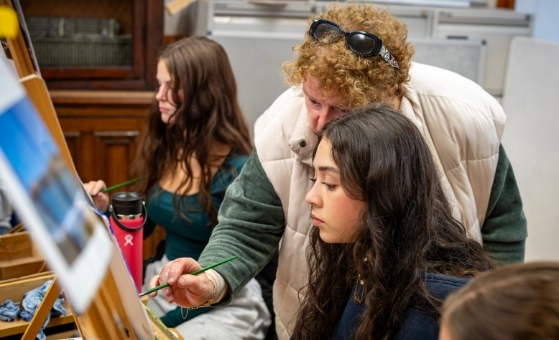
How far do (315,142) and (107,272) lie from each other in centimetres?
63

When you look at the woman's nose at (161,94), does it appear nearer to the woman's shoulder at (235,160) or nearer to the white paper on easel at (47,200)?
the woman's shoulder at (235,160)

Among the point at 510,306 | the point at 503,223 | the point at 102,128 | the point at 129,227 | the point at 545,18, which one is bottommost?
the point at 102,128

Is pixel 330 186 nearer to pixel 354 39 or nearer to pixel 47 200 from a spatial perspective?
pixel 354 39

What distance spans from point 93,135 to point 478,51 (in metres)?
1.81

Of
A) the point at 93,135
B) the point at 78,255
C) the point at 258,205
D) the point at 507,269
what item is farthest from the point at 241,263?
the point at 93,135

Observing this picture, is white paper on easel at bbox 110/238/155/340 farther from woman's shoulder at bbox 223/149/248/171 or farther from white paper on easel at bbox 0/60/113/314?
woman's shoulder at bbox 223/149/248/171

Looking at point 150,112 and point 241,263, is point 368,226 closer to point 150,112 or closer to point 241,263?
point 241,263

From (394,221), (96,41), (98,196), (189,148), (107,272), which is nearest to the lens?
(107,272)

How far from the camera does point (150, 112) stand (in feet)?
7.55

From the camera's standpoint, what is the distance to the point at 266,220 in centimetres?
155

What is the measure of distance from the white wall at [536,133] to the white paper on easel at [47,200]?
2701 millimetres

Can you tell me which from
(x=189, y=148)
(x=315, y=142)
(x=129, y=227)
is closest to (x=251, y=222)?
(x=315, y=142)

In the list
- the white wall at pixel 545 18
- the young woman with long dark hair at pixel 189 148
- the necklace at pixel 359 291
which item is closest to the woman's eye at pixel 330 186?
the necklace at pixel 359 291

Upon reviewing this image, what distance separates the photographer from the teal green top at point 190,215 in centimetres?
205
